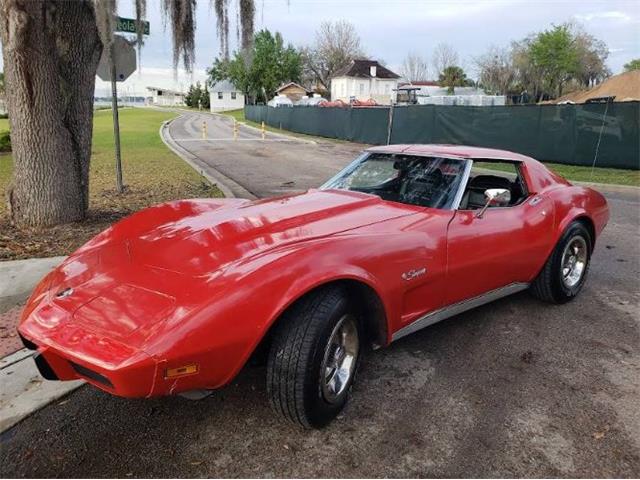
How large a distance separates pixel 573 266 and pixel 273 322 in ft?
10.9

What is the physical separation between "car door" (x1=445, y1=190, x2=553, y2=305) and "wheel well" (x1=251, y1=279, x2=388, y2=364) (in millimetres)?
618

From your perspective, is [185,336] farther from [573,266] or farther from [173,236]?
[573,266]

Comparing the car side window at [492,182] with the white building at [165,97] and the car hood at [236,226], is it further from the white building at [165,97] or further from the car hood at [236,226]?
Answer: the white building at [165,97]

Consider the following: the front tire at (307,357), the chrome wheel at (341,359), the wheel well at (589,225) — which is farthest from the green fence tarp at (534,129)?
the front tire at (307,357)

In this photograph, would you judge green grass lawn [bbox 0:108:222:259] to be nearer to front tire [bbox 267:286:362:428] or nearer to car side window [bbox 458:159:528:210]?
front tire [bbox 267:286:362:428]

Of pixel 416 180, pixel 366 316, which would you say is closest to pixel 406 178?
pixel 416 180

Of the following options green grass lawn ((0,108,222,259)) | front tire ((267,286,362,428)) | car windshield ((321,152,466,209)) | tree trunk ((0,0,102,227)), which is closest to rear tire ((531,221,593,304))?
car windshield ((321,152,466,209))

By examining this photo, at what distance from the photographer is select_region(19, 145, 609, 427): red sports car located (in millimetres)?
2270

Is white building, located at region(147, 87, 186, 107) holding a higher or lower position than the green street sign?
lower

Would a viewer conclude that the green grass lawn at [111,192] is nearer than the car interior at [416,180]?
No

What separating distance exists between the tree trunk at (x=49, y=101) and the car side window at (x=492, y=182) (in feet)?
14.8

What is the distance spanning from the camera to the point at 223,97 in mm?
101688

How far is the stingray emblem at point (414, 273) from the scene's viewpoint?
2.99 m

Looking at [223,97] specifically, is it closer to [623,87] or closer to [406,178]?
[623,87]
